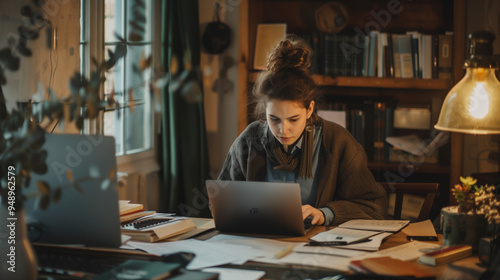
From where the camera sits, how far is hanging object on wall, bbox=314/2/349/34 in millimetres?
3387

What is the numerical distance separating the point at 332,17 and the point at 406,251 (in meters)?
2.08

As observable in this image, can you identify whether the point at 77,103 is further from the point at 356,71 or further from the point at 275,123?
the point at 356,71

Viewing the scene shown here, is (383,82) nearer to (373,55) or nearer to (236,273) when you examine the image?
(373,55)

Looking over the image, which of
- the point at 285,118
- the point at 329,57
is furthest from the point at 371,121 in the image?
the point at 285,118

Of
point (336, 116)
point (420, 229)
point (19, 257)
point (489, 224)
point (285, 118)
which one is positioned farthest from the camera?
point (336, 116)

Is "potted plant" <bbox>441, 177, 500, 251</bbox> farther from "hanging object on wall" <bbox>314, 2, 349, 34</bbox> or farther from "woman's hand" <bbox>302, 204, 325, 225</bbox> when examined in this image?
"hanging object on wall" <bbox>314, 2, 349, 34</bbox>

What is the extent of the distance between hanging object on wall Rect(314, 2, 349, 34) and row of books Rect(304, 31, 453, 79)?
4.2 inches

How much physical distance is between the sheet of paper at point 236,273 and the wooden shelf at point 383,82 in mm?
1849

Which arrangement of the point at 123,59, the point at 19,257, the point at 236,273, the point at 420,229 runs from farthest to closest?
the point at 123,59 → the point at 420,229 → the point at 236,273 → the point at 19,257

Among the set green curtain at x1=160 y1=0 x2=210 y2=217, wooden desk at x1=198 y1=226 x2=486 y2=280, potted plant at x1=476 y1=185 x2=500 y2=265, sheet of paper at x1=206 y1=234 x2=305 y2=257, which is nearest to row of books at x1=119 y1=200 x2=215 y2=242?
sheet of paper at x1=206 y1=234 x2=305 y2=257

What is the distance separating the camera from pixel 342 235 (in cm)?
170

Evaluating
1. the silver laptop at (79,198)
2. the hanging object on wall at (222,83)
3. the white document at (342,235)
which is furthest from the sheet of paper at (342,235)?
the hanging object on wall at (222,83)

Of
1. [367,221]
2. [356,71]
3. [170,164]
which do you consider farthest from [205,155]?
[367,221]

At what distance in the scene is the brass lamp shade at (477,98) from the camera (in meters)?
1.45
